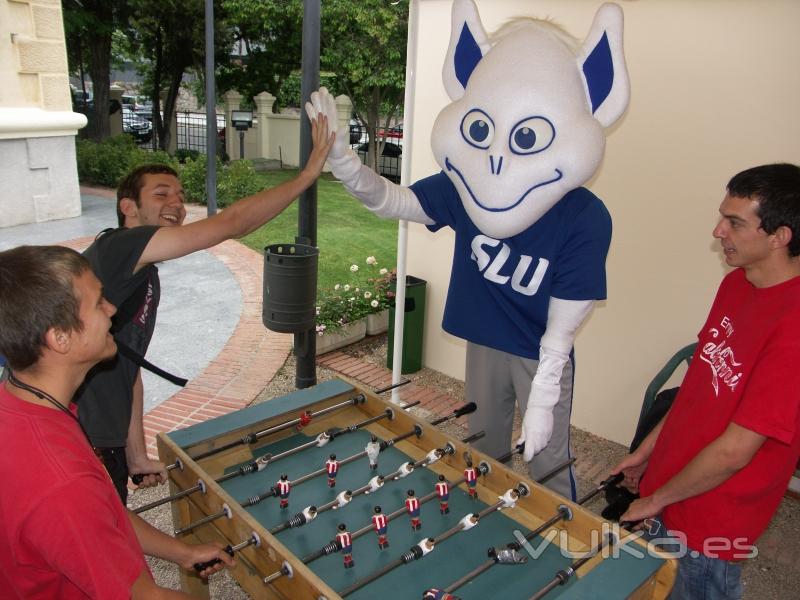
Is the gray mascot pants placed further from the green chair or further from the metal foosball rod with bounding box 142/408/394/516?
the green chair

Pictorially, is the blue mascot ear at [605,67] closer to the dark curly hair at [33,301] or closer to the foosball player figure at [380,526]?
the foosball player figure at [380,526]

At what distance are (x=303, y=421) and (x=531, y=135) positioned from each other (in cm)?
145

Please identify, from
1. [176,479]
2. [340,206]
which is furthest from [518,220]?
[340,206]

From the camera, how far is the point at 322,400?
2764mm

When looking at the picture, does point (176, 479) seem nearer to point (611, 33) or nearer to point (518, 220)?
point (518, 220)

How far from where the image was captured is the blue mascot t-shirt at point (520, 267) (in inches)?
105

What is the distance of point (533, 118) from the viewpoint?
2.53m

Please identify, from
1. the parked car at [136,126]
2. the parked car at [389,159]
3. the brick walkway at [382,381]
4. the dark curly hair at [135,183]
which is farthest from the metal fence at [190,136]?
the dark curly hair at [135,183]

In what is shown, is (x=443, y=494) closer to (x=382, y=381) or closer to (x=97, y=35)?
(x=382, y=381)

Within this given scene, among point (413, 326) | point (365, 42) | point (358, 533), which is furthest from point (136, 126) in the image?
point (358, 533)

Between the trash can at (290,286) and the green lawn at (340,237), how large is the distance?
2740mm

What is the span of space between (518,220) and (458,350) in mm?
2926

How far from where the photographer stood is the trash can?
15.2ft

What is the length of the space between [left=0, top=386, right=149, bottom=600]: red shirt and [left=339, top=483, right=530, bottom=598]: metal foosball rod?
63 centimetres
